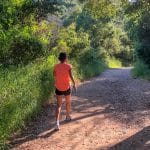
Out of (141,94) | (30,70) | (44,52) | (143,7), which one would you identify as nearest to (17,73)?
(30,70)

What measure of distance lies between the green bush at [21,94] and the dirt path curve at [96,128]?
1.16ft

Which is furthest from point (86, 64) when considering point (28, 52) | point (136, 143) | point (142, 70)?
point (136, 143)

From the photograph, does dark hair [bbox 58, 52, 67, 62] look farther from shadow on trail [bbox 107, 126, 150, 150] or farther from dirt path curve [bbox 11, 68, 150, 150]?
shadow on trail [bbox 107, 126, 150, 150]

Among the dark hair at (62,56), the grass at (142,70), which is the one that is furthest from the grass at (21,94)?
the grass at (142,70)

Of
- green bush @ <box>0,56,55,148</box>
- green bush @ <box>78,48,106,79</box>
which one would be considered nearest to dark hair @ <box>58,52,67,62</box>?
green bush @ <box>0,56,55,148</box>

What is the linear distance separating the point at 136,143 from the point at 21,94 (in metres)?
3.47

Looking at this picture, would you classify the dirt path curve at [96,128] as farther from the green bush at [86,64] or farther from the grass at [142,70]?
the grass at [142,70]

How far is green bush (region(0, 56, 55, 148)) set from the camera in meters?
9.98

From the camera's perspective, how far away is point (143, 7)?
19969 millimetres

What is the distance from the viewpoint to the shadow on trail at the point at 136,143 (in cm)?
937

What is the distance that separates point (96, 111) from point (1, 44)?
3.85m

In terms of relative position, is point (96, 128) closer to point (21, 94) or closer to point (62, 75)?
point (62, 75)

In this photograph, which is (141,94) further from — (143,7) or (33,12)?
(33,12)

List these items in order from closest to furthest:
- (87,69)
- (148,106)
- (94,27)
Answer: (148,106) → (87,69) → (94,27)
